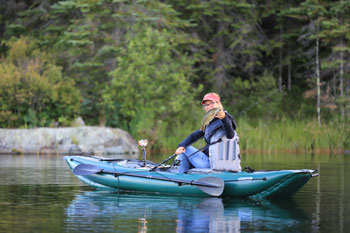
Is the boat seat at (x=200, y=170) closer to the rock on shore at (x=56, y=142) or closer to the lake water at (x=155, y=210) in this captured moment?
the lake water at (x=155, y=210)

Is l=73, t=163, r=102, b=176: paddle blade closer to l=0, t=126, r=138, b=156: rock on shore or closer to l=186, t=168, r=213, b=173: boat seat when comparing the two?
l=186, t=168, r=213, b=173: boat seat

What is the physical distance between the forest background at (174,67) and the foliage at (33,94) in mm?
46

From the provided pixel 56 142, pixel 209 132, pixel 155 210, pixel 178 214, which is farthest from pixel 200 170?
pixel 56 142

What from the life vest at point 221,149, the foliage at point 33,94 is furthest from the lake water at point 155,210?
the foliage at point 33,94

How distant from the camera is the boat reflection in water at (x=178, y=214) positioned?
26.1 ft

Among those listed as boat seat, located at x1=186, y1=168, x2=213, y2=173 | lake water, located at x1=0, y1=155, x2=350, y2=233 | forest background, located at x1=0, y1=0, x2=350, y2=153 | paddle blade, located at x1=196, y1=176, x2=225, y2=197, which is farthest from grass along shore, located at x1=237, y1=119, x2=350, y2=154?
paddle blade, located at x1=196, y1=176, x2=225, y2=197

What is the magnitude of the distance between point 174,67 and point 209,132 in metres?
14.3

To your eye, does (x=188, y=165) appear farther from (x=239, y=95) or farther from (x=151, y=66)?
(x=239, y=95)

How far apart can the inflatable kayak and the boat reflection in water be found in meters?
0.17

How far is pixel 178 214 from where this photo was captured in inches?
355

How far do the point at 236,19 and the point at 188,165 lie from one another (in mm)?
18884

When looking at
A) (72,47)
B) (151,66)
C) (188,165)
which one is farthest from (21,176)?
(72,47)

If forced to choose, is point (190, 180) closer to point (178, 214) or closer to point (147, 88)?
point (178, 214)

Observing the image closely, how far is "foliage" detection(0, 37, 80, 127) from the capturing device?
75.4 feet
